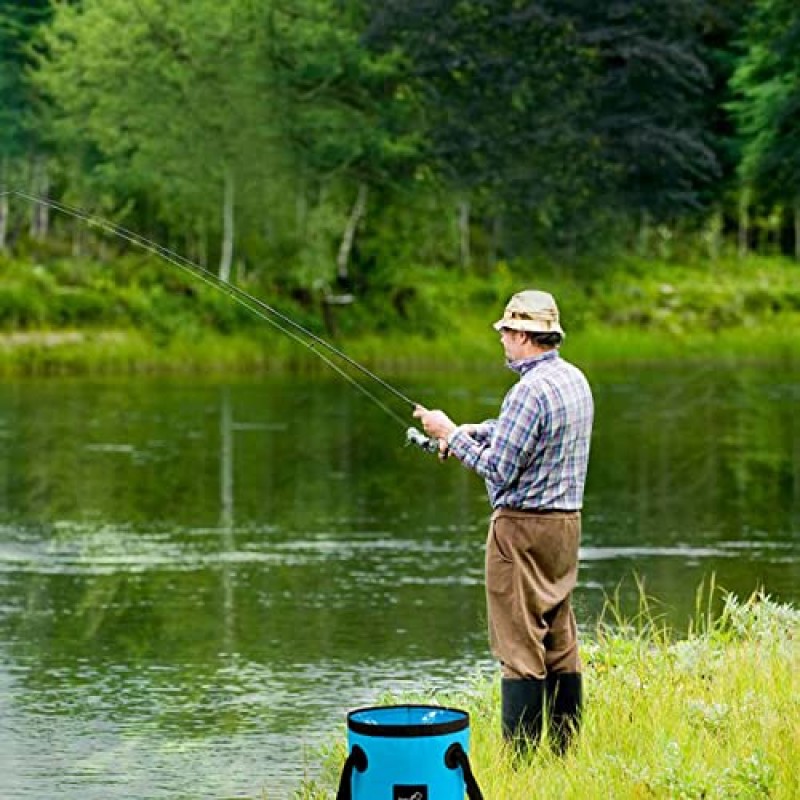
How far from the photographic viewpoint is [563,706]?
310 inches

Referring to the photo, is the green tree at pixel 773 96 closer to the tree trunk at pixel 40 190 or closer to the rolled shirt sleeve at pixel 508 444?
the tree trunk at pixel 40 190

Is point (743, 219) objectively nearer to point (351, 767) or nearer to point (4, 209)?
point (4, 209)

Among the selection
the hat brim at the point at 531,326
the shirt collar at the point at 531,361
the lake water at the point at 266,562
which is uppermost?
the hat brim at the point at 531,326

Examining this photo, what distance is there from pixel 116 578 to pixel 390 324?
106 feet

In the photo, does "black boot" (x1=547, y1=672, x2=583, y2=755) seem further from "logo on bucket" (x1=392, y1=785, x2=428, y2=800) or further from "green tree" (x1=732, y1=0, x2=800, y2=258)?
"green tree" (x1=732, y1=0, x2=800, y2=258)

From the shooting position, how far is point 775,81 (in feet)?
165

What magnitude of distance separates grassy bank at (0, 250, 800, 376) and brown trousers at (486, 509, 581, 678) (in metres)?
33.8

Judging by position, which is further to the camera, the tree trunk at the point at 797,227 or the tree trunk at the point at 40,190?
the tree trunk at the point at 797,227

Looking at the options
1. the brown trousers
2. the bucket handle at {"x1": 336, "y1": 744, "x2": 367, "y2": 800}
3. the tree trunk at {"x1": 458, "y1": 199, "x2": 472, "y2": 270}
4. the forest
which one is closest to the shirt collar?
the brown trousers

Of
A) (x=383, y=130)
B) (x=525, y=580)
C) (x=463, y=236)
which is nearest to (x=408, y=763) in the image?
(x=525, y=580)

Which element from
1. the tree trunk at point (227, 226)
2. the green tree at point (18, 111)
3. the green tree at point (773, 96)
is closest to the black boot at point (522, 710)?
the tree trunk at point (227, 226)

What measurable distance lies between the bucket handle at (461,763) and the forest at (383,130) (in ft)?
135

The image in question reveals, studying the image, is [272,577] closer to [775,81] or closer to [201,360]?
[201,360]

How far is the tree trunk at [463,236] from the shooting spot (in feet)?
174
